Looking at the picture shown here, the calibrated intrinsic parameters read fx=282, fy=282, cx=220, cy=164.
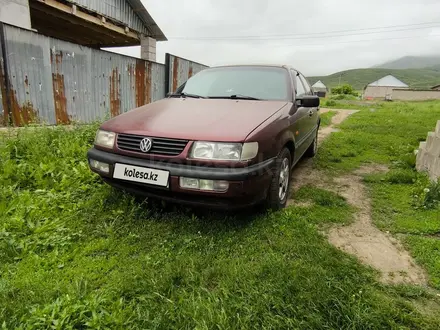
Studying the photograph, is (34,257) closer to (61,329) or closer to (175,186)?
(61,329)

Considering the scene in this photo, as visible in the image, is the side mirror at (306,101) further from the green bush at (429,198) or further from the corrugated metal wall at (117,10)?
Result: the corrugated metal wall at (117,10)

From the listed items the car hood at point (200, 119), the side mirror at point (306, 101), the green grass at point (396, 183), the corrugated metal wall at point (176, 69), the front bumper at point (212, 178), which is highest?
the corrugated metal wall at point (176, 69)

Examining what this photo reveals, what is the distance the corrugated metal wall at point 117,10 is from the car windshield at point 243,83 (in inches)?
235

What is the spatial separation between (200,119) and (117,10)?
825 cm

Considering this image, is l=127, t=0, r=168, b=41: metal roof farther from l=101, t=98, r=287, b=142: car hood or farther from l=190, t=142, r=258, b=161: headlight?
l=190, t=142, r=258, b=161: headlight

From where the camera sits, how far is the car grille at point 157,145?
7.11 ft

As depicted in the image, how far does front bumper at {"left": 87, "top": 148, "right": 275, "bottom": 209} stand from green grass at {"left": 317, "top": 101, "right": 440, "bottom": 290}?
1269mm

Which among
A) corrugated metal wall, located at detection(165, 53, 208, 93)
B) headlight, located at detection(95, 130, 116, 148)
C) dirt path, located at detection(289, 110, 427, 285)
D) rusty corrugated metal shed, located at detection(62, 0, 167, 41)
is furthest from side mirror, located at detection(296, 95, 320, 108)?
rusty corrugated metal shed, located at detection(62, 0, 167, 41)

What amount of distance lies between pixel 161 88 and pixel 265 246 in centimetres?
695

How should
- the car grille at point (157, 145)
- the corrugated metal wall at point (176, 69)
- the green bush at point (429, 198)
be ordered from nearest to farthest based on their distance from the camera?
the car grille at point (157, 145), the green bush at point (429, 198), the corrugated metal wall at point (176, 69)

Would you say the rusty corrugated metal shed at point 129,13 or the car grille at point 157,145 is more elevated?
the rusty corrugated metal shed at point 129,13

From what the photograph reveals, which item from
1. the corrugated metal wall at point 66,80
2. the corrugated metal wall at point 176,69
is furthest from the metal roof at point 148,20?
the corrugated metal wall at point 66,80

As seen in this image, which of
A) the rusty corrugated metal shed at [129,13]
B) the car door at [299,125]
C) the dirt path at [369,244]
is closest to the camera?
the dirt path at [369,244]

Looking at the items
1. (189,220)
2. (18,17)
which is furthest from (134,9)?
(189,220)
